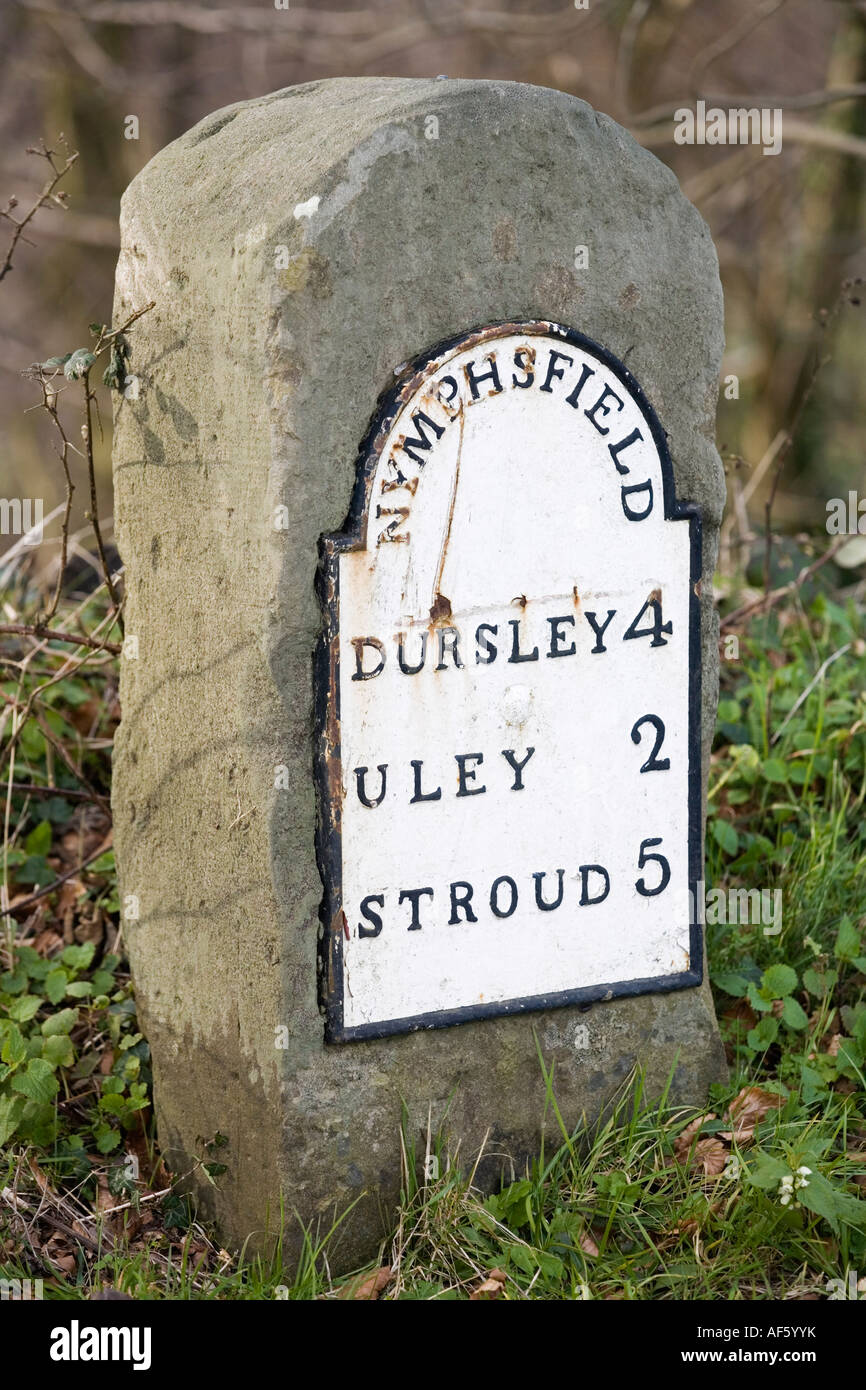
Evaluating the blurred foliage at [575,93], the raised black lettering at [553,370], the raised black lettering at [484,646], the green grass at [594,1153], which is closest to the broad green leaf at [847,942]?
the green grass at [594,1153]

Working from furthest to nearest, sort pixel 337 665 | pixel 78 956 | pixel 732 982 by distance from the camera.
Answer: pixel 78 956, pixel 732 982, pixel 337 665

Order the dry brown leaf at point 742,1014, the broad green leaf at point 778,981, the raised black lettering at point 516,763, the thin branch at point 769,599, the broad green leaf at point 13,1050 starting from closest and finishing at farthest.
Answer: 1. the raised black lettering at point 516,763
2. the broad green leaf at point 13,1050
3. the broad green leaf at point 778,981
4. the dry brown leaf at point 742,1014
5. the thin branch at point 769,599

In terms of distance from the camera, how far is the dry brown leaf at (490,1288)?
91.5 inches

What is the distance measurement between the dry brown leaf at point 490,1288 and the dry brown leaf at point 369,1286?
0.48ft

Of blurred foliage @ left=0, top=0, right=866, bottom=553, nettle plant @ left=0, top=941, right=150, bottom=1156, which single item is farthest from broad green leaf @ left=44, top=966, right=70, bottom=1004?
blurred foliage @ left=0, top=0, right=866, bottom=553

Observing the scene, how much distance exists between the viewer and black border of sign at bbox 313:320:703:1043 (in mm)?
2291

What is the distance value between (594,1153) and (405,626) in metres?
1.01

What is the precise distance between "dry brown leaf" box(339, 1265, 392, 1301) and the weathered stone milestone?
0.08 meters

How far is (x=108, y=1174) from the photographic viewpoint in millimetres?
2635

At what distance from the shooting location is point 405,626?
2367 millimetres

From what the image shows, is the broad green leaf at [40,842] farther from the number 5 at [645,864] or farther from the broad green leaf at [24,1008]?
the number 5 at [645,864]

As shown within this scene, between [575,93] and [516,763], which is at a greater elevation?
[575,93]

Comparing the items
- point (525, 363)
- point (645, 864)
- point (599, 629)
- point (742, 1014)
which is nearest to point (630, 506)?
point (599, 629)

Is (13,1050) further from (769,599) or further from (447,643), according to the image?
(769,599)
